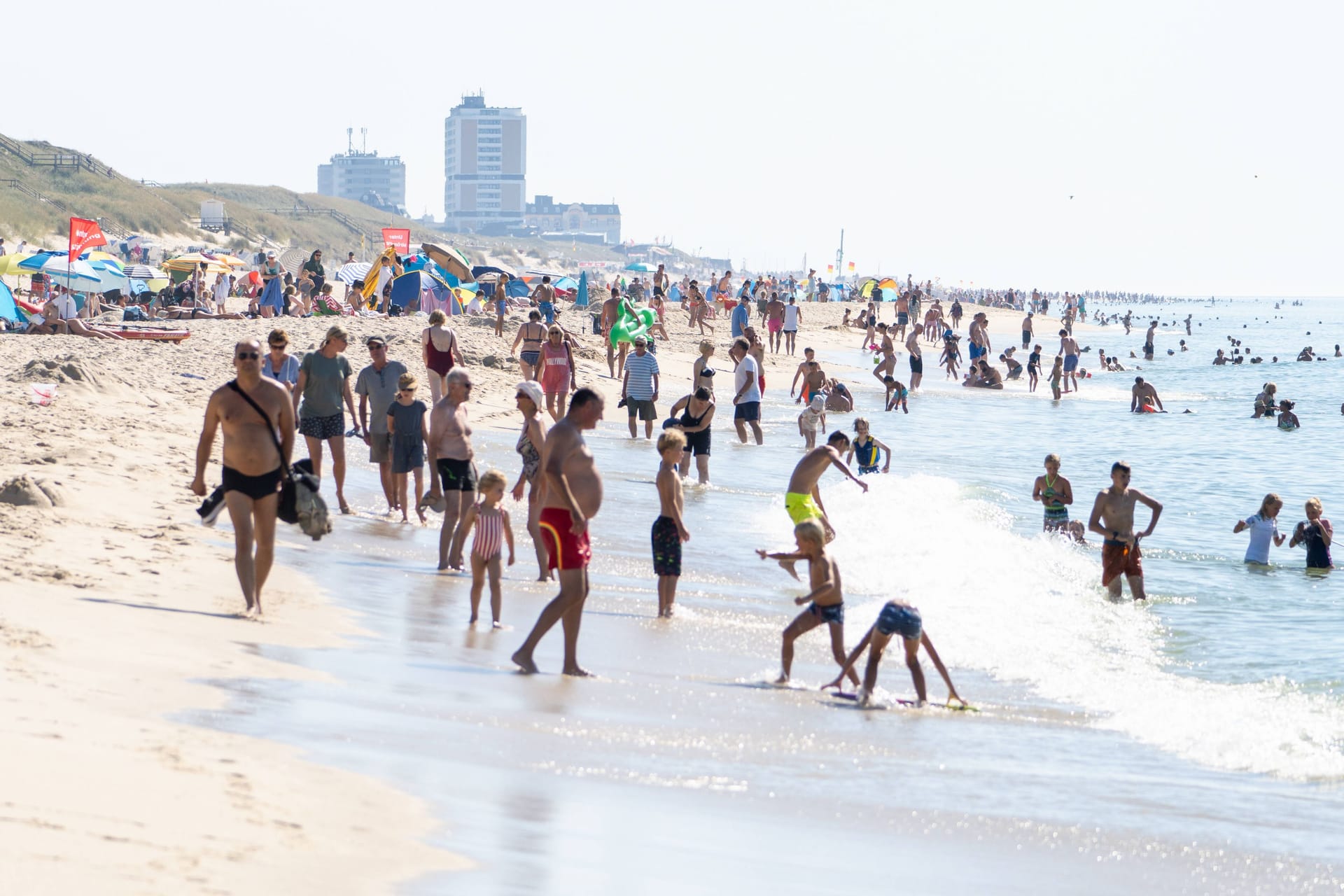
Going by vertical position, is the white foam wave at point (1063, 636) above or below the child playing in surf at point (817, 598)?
below

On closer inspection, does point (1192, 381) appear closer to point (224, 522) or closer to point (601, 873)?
point (224, 522)

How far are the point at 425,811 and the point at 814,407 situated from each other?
13.1 m

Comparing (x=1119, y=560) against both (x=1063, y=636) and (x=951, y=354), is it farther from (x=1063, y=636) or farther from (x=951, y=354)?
(x=951, y=354)

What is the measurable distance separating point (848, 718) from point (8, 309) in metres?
19.5

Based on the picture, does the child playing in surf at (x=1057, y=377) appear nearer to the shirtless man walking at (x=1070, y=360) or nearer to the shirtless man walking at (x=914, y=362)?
the shirtless man walking at (x=1070, y=360)

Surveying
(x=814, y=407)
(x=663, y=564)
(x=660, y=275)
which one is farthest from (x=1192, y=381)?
(x=663, y=564)

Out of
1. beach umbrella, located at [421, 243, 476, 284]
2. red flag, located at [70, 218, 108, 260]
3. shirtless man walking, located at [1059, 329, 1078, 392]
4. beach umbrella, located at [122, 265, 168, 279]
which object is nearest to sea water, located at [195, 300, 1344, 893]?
red flag, located at [70, 218, 108, 260]

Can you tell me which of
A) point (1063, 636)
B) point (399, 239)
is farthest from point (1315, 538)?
point (399, 239)

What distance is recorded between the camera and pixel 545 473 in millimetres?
6379

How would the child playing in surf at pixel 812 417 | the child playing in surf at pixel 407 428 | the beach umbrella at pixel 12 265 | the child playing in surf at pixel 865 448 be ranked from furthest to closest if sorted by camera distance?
the beach umbrella at pixel 12 265 < the child playing in surf at pixel 812 417 < the child playing in surf at pixel 865 448 < the child playing in surf at pixel 407 428

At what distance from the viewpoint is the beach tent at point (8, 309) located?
71.7ft

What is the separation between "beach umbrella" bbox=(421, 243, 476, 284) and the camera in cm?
2984

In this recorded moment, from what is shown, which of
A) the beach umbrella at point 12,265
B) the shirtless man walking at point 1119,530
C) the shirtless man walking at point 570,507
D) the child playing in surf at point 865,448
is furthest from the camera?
the beach umbrella at point 12,265

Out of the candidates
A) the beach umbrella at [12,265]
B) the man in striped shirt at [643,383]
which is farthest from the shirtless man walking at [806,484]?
the beach umbrella at [12,265]
